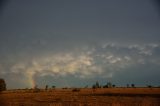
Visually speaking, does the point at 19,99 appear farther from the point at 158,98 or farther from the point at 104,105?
the point at 158,98

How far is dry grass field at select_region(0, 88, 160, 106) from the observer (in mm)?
31542

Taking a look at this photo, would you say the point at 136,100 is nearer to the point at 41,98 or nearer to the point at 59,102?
the point at 59,102

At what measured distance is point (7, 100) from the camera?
4484cm

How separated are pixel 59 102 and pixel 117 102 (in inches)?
313

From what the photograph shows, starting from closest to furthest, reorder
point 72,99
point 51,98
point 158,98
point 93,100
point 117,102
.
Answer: point 158,98 < point 117,102 < point 93,100 < point 72,99 < point 51,98

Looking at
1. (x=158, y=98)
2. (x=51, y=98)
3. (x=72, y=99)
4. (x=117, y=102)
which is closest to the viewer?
(x=158, y=98)

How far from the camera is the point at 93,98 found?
1373 inches

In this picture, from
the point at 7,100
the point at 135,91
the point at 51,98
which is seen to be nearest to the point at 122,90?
the point at 135,91

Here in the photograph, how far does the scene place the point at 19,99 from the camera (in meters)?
43.2

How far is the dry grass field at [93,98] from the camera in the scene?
3154 cm

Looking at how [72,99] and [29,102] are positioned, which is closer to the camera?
[72,99]

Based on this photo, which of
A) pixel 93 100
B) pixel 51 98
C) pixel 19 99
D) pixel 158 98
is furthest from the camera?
pixel 19 99

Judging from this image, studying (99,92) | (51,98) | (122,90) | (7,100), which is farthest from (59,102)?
(7,100)

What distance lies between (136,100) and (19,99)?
1692cm
